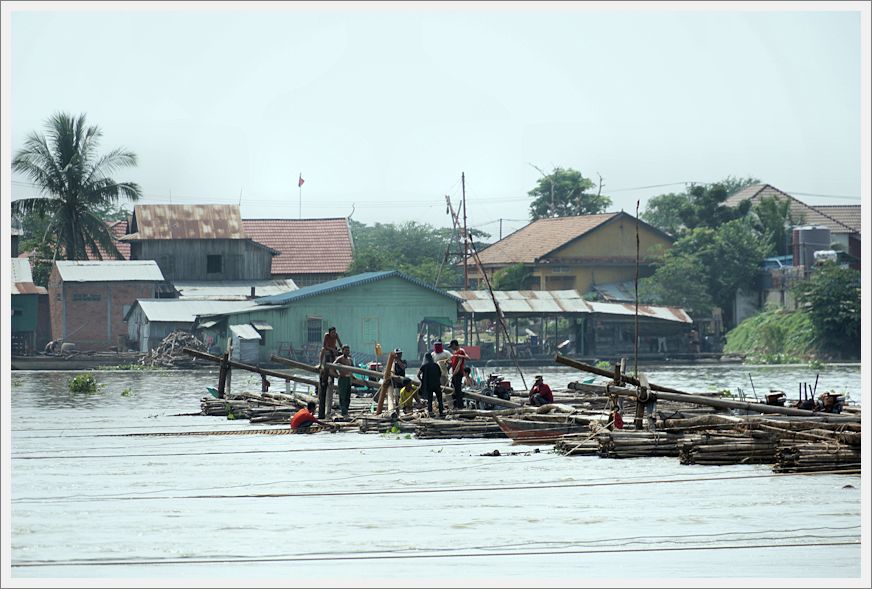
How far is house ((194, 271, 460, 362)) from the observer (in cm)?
5395

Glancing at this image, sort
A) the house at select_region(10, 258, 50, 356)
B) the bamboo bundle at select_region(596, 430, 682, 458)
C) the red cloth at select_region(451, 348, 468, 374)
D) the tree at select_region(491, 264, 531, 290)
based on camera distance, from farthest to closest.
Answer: the tree at select_region(491, 264, 531, 290), the house at select_region(10, 258, 50, 356), the red cloth at select_region(451, 348, 468, 374), the bamboo bundle at select_region(596, 430, 682, 458)

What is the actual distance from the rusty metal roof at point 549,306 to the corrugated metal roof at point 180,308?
889 centimetres

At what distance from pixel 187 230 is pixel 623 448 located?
154 ft

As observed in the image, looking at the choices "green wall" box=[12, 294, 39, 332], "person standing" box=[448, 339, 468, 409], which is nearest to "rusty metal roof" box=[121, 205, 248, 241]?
"green wall" box=[12, 294, 39, 332]

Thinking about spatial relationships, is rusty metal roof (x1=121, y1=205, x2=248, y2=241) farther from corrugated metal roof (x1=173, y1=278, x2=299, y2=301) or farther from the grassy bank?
the grassy bank

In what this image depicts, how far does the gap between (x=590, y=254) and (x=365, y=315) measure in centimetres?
1640

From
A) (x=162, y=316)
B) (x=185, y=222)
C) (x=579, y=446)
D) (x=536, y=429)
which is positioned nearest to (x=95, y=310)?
(x=162, y=316)

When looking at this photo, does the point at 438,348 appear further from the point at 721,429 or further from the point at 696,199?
the point at 696,199

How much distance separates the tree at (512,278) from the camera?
65.9 metres

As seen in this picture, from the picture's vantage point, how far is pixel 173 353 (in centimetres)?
5375

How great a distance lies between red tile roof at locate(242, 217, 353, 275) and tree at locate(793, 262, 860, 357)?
866 inches

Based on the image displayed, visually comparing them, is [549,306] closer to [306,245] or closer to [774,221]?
[774,221]

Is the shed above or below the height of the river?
above

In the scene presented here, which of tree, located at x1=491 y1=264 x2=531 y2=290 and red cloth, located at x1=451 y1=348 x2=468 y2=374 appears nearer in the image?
red cloth, located at x1=451 y1=348 x2=468 y2=374
